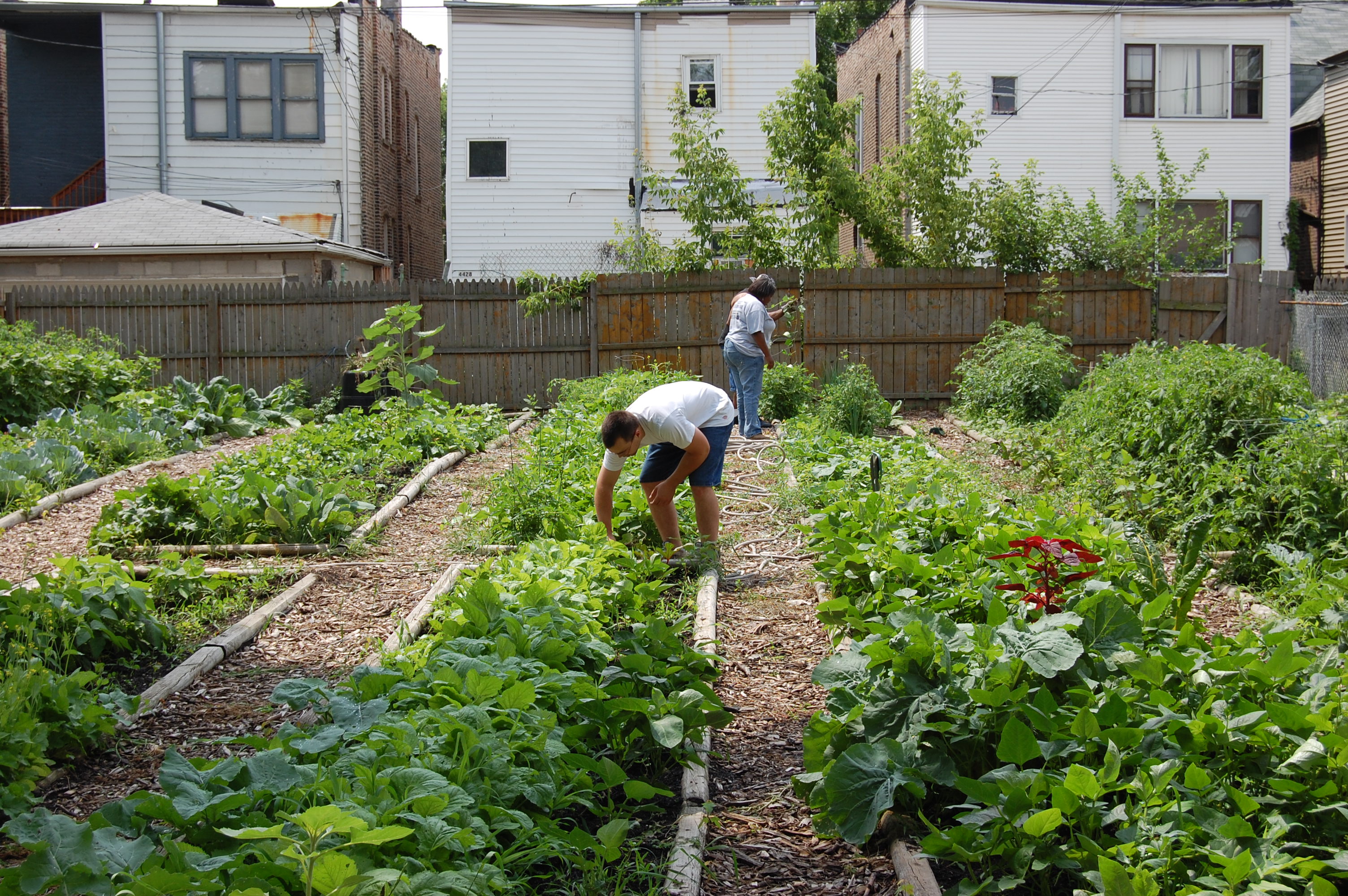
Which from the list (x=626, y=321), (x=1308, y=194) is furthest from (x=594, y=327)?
(x=1308, y=194)

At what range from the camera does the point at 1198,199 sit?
22078mm

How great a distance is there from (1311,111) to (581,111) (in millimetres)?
15509

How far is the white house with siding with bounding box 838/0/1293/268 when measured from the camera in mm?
21422

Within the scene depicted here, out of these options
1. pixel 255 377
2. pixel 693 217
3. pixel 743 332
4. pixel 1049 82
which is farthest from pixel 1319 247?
pixel 255 377

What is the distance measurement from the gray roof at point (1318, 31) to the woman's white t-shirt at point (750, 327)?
19.2m

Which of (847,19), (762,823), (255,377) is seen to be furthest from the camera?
(847,19)

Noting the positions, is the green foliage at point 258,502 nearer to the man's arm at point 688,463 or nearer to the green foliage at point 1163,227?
the man's arm at point 688,463

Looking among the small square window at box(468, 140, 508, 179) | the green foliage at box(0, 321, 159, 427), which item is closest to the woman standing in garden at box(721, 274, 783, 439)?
the green foliage at box(0, 321, 159, 427)

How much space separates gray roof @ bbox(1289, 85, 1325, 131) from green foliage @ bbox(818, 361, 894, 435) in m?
16.1

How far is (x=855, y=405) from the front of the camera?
11203 millimetres

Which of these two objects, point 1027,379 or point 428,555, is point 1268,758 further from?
point 1027,379

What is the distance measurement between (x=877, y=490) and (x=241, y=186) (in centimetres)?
1804

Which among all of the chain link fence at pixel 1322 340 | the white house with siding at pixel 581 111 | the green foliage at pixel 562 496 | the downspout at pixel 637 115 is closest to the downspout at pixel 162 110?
the white house with siding at pixel 581 111

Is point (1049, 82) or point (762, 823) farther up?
point (1049, 82)
